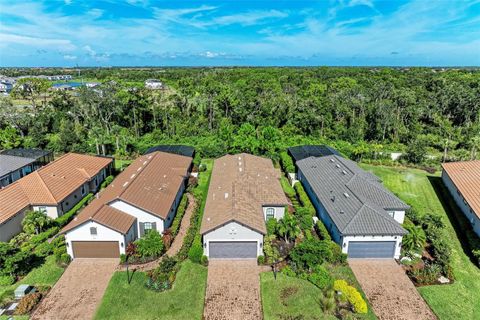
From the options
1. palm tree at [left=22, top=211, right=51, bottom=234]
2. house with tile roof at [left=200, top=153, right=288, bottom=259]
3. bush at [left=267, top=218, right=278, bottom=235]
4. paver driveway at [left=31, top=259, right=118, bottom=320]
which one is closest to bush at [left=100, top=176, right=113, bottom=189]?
palm tree at [left=22, top=211, right=51, bottom=234]

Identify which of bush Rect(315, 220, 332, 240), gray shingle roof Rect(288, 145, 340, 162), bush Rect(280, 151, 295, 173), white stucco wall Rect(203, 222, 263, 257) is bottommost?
bush Rect(315, 220, 332, 240)

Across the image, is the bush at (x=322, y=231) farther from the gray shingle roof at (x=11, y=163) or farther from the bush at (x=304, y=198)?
the gray shingle roof at (x=11, y=163)

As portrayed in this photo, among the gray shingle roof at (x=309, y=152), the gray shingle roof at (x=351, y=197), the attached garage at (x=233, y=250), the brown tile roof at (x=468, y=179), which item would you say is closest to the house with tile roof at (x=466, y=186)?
the brown tile roof at (x=468, y=179)

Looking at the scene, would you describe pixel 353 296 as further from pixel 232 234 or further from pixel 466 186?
pixel 466 186

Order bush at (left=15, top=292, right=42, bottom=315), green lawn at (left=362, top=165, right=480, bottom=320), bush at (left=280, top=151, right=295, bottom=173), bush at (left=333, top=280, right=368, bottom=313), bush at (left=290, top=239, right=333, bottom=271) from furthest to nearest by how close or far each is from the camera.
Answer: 1. bush at (left=280, top=151, right=295, bottom=173)
2. bush at (left=290, top=239, right=333, bottom=271)
3. green lawn at (left=362, top=165, right=480, bottom=320)
4. bush at (left=15, top=292, right=42, bottom=315)
5. bush at (left=333, top=280, right=368, bottom=313)

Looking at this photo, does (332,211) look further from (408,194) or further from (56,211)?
(56,211)

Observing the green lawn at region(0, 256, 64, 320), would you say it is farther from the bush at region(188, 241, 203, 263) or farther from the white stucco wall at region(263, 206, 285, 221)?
the white stucco wall at region(263, 206, 285, 221)

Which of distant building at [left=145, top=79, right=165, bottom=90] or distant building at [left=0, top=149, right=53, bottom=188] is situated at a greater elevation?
distant building at [left=145, top=79, right=165, bottom=90]
